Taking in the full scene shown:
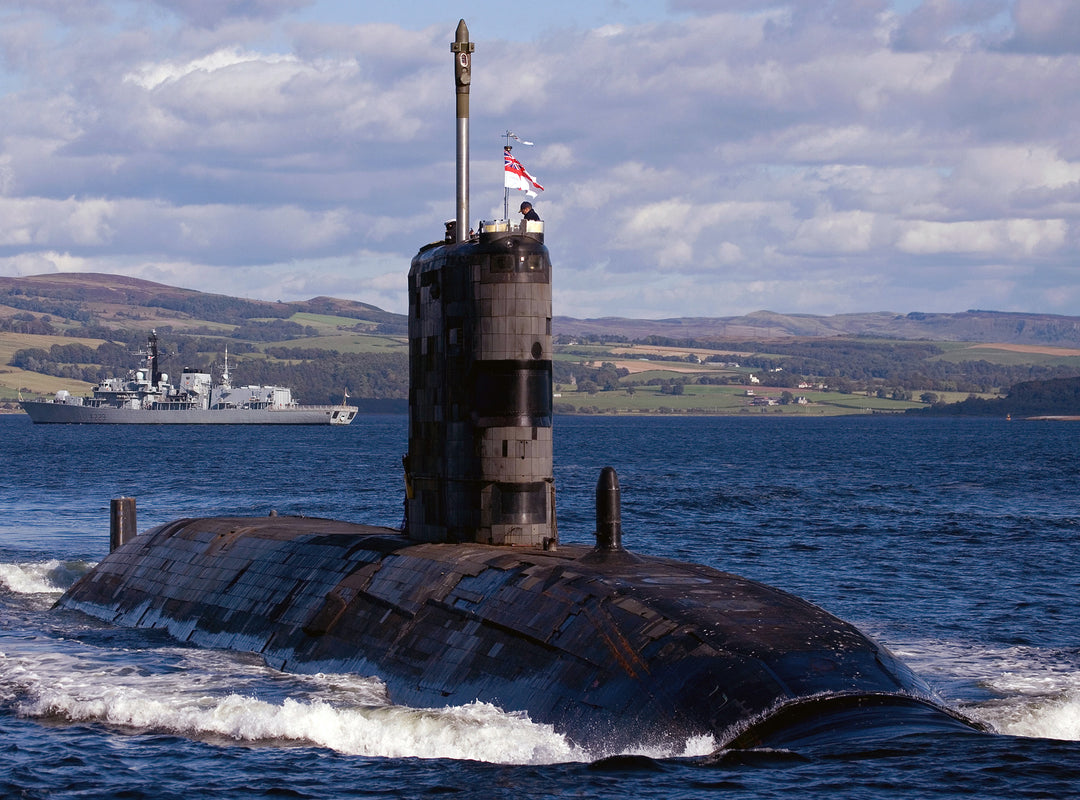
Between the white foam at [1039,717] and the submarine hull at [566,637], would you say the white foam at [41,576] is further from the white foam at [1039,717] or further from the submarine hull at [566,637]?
the white foam at [1039,717]

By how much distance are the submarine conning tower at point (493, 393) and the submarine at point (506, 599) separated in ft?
0.11

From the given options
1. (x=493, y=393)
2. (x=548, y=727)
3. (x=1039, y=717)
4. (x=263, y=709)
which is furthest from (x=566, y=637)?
(x=1039, y=717)

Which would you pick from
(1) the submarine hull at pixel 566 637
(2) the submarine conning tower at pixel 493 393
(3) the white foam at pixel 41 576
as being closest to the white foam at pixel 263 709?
(1) the submarine hull at pixel 566 637

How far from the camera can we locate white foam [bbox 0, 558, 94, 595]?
36.8m

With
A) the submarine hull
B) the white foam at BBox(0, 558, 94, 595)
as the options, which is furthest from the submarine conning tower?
the white foam at BBox(0, 558, 94, 595)

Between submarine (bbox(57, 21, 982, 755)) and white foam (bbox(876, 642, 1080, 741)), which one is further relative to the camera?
white foam (bbox(876, 642, 1080, 741))

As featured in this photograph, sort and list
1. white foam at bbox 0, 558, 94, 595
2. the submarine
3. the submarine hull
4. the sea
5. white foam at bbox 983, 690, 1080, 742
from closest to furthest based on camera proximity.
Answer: the sea → the submarine hull → the submarine → white foam at bbox 983, 690, 1080, 742 → white foam at bbox 0, 558, 94, 595

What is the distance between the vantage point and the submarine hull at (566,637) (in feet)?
54.9

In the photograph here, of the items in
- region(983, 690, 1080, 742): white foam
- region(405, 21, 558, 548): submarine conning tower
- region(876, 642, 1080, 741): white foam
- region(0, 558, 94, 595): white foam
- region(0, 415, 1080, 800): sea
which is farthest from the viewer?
region(0, 558, 94, 595): white foam

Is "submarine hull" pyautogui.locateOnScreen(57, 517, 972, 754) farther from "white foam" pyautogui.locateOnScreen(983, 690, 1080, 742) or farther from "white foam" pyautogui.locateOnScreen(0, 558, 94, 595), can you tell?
"white foam" pyautogui.locateOnScreen(0, 558, 94, 595)

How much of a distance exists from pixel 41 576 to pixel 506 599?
73.1 feet

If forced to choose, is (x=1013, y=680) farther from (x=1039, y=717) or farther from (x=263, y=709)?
(x=263, y=709)

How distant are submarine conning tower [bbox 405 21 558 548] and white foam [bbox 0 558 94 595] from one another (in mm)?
17485

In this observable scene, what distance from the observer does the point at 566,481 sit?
3344 inches
